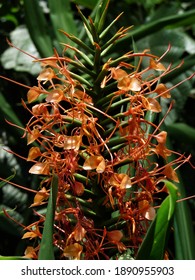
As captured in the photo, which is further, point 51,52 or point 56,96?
point 51,52

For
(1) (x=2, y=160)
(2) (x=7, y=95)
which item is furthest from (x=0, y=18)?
(1) (x=2, y=160)

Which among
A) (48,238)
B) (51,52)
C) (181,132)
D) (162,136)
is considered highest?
(51,52)

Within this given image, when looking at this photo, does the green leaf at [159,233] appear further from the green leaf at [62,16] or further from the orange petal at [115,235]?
the green leaf at [62,16]

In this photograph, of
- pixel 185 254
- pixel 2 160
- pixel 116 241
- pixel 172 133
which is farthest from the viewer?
pixel 2 160

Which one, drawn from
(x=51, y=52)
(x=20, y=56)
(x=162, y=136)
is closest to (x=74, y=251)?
(x=162, y=136)

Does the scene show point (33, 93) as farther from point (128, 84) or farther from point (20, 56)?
point (20, 56)

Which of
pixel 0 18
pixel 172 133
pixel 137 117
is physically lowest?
pixel 137 117

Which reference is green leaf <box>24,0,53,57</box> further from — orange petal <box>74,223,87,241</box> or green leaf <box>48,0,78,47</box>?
orange petal <box>74,223,87,241</box>

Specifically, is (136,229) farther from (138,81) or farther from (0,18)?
(0,18)

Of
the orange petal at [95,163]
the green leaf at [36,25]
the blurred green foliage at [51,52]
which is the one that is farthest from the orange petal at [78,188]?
the green leaf at [36,25]
